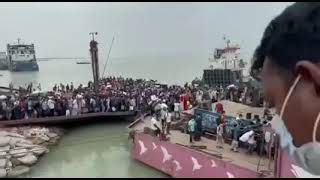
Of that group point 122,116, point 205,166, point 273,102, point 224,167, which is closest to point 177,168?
point 205,166

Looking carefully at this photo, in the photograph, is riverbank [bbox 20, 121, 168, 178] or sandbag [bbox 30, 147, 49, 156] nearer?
riverbank [bbox 20, 121, 168, 178]

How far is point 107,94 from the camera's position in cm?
2222

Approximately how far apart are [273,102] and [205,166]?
10911 mm

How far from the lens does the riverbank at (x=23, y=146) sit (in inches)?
640

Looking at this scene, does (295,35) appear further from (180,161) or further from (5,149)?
(5,149)

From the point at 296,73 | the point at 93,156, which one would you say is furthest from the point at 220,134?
the point at 296,73

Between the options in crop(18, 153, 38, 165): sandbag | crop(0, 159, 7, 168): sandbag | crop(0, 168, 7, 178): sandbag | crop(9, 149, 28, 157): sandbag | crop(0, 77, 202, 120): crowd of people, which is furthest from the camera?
crop(0, 77, 202, 120): crowd of people

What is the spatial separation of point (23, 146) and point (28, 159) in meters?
1.30

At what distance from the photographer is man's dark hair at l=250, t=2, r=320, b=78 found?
1.14m

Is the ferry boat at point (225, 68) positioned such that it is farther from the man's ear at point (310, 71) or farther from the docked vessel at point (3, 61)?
the docked vessel at point (3, 61)

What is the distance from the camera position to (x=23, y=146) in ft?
59.6

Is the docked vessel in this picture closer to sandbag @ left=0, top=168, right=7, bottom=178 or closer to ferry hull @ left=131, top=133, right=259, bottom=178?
sandbag @ left=0, top=168, right=7, bottom=178

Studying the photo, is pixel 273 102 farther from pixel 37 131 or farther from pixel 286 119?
pixel 37 131

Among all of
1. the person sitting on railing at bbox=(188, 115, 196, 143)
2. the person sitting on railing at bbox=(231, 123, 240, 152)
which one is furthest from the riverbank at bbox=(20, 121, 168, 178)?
the person sitting on railing at bbox=(231, 123, 240, 152)
